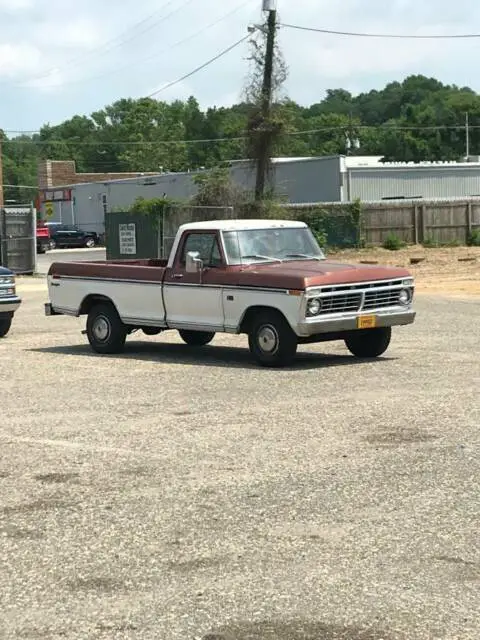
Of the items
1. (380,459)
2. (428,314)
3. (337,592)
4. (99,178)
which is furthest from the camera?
(99,178)

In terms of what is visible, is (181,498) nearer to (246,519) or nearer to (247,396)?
(246,519)

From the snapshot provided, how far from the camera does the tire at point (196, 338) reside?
1603 centimetres

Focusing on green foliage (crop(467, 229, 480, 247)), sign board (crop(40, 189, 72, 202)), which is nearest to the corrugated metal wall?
green foliage (crop(467, 229, 480, 247))

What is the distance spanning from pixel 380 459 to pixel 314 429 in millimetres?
1317

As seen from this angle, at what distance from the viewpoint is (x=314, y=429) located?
367 inches

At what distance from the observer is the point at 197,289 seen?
14.1 m

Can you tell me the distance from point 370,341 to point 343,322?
112 centimetres

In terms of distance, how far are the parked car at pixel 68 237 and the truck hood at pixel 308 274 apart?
5443 cm

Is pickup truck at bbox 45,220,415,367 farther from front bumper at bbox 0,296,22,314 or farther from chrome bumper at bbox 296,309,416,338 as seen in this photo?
front bumper at bbox 0,296,22,314

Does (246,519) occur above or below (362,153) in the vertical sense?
below

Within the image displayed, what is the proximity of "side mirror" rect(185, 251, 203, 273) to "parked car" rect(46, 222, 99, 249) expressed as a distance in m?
53.8

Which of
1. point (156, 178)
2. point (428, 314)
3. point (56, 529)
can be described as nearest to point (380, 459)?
point (56, 529)

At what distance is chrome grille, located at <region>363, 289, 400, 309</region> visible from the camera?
13.5 metres

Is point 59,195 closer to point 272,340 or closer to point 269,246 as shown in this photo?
point 269,246
